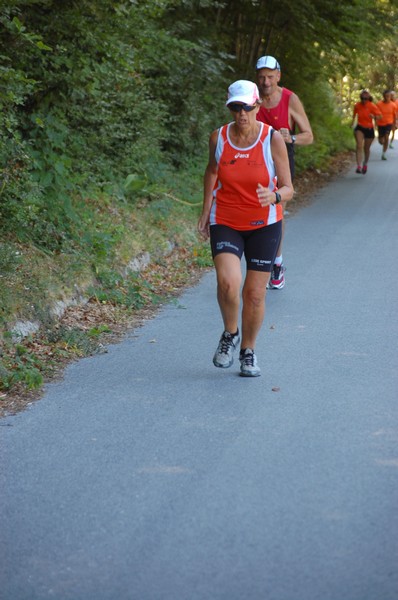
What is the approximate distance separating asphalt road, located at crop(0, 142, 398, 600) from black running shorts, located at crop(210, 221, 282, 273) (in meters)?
0.84

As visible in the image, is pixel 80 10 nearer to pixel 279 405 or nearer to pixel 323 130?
pixel 279 405

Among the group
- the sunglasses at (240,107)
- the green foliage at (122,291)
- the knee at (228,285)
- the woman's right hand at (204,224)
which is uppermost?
the sunglasses at (240,107)

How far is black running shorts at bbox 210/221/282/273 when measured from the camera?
6.62 m

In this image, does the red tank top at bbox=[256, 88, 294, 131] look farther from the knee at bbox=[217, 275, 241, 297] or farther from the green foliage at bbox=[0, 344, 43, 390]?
the green foliage at bbox=[0, 344, 43, 390]

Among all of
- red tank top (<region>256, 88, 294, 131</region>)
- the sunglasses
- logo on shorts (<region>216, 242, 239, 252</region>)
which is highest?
the sunglasses

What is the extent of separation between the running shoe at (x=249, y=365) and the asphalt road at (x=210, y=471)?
0.08 meters

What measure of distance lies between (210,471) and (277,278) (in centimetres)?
493

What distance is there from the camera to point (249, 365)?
22.3 feet

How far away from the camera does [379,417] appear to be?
5.84 meters

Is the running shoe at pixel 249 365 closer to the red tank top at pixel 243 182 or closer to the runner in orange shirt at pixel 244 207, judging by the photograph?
the runner in orange shirt at pixel 244 207

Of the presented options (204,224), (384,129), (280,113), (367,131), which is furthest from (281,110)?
(384,129)

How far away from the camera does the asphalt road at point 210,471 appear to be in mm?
3914

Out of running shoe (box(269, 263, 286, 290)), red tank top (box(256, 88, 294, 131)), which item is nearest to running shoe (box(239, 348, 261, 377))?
running shoe (box(269, 263, 286, 290))

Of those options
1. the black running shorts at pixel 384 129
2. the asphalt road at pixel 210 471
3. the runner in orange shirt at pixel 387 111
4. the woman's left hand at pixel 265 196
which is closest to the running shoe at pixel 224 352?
the asphalt road at pixel 210 471
